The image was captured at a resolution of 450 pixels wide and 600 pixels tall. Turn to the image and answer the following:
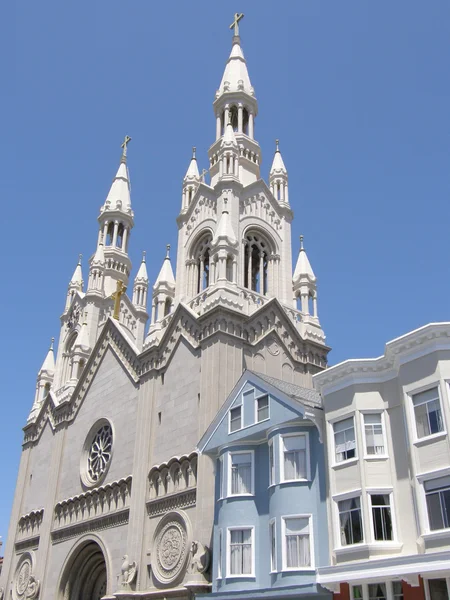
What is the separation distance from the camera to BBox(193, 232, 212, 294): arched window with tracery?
147 feet

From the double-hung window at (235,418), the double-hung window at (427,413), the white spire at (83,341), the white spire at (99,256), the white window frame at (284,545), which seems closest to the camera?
the double-hung window at (427,413)

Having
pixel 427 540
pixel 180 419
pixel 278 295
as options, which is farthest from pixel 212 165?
pixel 427 540

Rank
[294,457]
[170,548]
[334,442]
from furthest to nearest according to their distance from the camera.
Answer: [170,548], [294,457], [334,442]

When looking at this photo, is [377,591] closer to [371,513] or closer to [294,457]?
[371,513]

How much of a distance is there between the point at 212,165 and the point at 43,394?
24672 mm

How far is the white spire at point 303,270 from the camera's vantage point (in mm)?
44469

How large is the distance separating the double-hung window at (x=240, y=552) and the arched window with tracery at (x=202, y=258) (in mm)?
20510

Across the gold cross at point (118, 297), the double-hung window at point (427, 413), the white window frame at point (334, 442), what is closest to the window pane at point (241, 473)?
the white window frame at point (334, 442)

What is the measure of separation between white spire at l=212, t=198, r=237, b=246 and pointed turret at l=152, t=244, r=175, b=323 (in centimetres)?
598

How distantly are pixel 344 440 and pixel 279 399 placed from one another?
149 inches

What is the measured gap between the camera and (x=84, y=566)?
4300 centimetres

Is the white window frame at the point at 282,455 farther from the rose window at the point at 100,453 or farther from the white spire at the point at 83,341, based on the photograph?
the white spire at the point at 83,341

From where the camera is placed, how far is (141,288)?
56719mm

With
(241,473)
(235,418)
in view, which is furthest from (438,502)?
(235,418)
